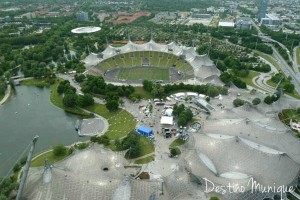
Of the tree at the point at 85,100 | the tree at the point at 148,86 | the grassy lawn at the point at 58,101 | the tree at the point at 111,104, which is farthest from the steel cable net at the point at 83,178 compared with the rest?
the tree at the point at 148,86

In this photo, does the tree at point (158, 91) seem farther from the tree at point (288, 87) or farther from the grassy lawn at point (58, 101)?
the tree at point (288, 87)

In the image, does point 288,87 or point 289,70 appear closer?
point 288,87

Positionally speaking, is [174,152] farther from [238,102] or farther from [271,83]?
[271,83]

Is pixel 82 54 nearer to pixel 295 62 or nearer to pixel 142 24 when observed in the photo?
pixel 142 24

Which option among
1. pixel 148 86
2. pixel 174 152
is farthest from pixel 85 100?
pixel 174 152

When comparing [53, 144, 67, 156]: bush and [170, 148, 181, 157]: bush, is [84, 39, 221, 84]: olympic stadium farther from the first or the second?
[53, 144, 67, 156]: bush

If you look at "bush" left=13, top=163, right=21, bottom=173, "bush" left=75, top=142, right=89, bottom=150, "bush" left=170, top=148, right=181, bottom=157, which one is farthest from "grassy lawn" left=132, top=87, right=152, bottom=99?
"bush" left=13, top=163, right=21, bottom=173

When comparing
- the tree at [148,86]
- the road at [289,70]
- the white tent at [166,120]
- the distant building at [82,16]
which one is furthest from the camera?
the distant building at [82,16]
